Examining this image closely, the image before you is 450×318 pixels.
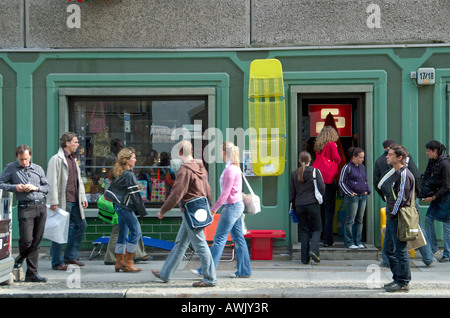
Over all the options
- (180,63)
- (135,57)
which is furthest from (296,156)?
(135,57)

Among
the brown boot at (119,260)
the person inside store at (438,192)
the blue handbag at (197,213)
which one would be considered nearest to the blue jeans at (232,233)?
the blue handbag at (197,213)

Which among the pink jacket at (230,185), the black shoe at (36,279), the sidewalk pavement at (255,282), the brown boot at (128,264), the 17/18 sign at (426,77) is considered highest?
the 17/18 sign at (426,77)

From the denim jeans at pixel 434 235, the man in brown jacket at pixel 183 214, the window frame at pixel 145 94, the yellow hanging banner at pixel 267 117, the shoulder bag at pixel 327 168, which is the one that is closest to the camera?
the man in brown jacket at pixel 183 214

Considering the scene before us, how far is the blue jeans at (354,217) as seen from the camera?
375 inches

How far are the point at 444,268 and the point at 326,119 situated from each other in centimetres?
345

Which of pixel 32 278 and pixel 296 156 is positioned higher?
pixel 296 156

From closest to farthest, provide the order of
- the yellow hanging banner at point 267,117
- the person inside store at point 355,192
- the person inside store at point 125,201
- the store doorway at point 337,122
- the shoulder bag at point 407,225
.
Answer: the shoulder bag at point 407,225
the person inside store at point 125,201
the person inside store at point 355,192
the yellow hanging banner at point 267,117
the store doorway at point 337,122

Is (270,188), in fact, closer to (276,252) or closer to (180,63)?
(276,252)

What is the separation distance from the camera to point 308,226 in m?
9.12

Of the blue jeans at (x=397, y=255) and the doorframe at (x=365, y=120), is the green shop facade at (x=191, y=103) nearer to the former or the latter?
Result: the doorframe at (x=365, y=120)

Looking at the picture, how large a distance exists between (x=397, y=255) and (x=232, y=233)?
226 centimetres

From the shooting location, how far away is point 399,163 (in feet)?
23.2

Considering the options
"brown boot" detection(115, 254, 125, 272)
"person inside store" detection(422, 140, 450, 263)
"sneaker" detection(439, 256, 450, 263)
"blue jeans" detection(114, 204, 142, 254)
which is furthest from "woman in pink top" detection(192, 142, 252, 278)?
"sneaker" detection(439, 256, 450, 263)

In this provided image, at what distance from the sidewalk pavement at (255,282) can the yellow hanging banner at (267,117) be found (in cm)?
174
